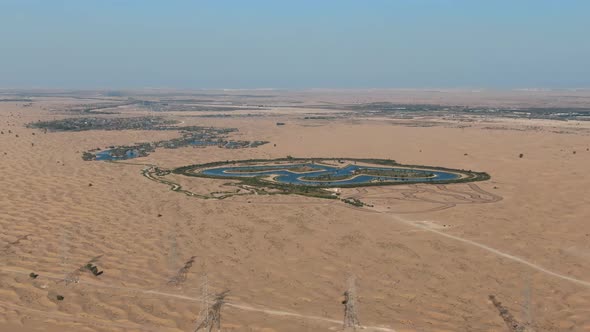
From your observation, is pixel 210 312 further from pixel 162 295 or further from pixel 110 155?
pixel 110 155

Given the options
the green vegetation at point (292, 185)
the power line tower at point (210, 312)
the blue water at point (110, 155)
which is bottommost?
the power line tower at point (210, 312)

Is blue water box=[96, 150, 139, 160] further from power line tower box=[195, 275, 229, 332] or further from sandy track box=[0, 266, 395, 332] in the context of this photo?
power line tower box=[195, 275, 229, 332]

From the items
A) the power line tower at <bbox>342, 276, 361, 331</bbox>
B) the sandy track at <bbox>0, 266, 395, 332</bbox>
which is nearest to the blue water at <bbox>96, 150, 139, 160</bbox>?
the sandy track at <bbox>0, 266, 395, 332</bbox>

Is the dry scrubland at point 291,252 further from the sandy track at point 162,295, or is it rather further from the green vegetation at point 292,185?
the green vegetation at point 292,185

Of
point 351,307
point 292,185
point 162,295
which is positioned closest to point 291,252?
point 351,307

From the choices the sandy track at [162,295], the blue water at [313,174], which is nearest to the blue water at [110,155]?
the blue water at [313,174]
